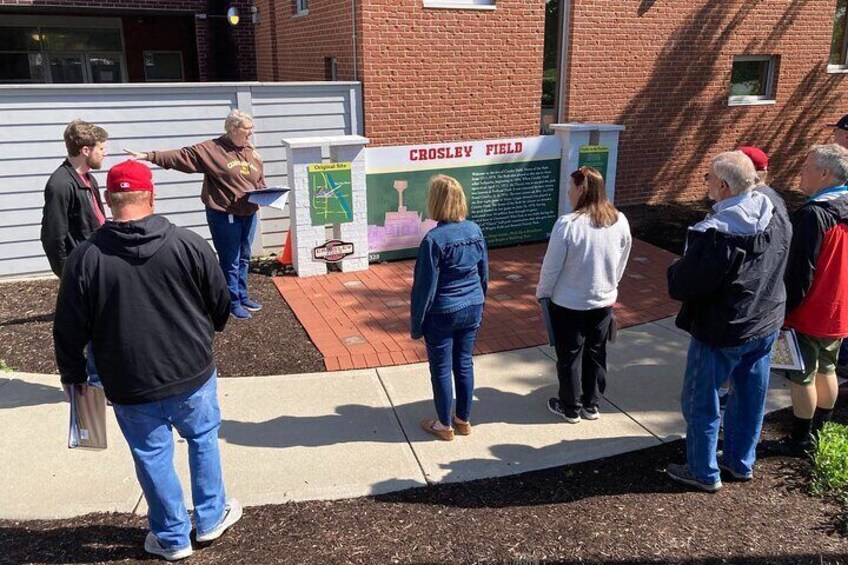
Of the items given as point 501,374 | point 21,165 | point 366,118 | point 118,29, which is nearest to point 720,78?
point 366,118

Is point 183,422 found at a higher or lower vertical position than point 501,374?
higher

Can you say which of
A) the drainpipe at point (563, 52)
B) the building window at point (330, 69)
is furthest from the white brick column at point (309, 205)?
the drainpipe at point (563, 52)

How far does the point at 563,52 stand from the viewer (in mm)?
10547

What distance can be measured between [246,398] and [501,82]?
6.77 metres

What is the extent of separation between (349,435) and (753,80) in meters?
11.0

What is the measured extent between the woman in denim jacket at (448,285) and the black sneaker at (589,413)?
0.98 metres

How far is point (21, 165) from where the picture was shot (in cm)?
738

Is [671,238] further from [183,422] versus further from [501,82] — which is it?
[183,422]

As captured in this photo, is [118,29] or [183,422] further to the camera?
[118,29]

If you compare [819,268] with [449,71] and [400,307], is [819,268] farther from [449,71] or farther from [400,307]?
[449,71]

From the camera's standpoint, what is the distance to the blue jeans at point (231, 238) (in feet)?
20.8

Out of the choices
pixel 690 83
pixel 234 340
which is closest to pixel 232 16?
pixel 690 83

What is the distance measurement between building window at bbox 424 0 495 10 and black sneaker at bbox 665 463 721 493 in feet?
23.9

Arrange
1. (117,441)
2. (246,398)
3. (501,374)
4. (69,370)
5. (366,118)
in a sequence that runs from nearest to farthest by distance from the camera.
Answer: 1. (69,370)
2. (117,441)
3. (246,398)
4. (501,374)
5. (366,118)
